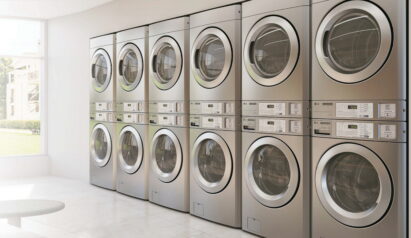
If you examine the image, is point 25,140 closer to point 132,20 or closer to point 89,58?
point 89,58

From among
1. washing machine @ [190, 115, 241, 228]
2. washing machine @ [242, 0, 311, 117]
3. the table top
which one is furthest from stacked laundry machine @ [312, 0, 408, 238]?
the table top

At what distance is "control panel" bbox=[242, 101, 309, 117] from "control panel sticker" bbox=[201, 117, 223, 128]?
0.29 meters

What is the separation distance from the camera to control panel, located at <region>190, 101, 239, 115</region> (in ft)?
12.8

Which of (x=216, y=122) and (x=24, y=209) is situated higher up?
(x=216, y=122)

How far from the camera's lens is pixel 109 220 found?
13.9ft

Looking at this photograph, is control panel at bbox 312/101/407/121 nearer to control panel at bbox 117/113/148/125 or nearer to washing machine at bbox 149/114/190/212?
washing machine at bbox 149/114/190/212

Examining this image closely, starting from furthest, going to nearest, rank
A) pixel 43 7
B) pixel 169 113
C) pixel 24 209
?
pixel 43 7 → pixel 169 113 → pixel 24 209

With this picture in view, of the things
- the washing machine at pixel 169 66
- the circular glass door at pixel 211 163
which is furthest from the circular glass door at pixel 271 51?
the washing machine at pixel 169 66

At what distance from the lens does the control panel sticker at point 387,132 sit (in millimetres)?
2856

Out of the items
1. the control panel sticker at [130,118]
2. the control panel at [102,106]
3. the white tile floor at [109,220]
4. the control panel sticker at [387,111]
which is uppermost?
the control panel at [102,106]

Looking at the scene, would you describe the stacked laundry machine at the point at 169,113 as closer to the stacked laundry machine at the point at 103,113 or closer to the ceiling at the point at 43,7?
the stacked laundry machine at the point at 103,113

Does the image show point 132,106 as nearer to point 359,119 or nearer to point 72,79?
point 72,79

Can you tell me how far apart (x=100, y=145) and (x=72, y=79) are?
1365mm

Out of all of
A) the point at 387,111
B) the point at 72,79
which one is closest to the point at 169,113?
the point at 387,111
